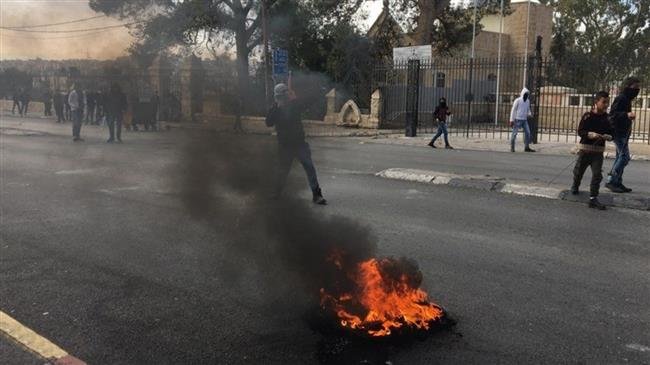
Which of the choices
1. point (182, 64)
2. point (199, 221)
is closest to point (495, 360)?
point (199, 221)

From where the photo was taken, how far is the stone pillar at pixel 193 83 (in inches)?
231

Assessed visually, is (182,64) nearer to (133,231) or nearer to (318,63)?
(133,231)

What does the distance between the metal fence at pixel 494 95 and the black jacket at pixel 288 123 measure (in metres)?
11.1

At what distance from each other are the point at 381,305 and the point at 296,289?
950 mm

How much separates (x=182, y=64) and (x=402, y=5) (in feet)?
88.8

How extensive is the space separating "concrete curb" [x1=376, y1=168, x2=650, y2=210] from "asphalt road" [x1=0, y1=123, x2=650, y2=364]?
1.13 ft

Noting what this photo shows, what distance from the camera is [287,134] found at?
7816 millimetres

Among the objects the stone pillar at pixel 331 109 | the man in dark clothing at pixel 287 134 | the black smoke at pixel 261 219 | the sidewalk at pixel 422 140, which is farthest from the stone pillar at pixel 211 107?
the stone pillar at pixel 331 109

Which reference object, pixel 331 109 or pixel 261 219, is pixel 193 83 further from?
pixel 331 109

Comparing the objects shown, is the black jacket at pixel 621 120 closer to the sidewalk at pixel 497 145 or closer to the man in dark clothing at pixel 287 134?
the man in dark clothing at pixel 287 134

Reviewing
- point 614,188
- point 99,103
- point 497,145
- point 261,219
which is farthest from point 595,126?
point 99,103

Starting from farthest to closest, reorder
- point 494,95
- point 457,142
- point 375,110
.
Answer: point 494,95
point 375,110
point 457,142

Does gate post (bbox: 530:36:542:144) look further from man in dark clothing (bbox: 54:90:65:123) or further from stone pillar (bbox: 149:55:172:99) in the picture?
man in dark clothing (bbox: 54:90:65:123)

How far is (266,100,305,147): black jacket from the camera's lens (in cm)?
770
